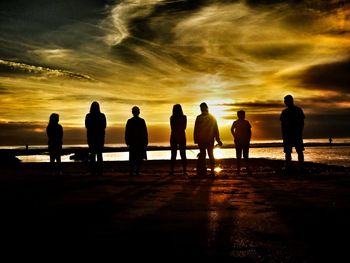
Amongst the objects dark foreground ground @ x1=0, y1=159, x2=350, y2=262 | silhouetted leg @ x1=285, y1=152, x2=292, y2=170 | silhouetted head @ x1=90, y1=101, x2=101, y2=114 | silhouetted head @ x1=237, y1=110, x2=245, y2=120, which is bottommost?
dark foreground ground @ x1=0, y1=159, x2=350, y2=262

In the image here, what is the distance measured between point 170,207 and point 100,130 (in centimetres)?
714

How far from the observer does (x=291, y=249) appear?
3357 mm

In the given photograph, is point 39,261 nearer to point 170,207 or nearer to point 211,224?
point 211,224

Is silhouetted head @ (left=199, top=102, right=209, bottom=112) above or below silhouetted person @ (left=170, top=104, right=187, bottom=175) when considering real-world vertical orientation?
above

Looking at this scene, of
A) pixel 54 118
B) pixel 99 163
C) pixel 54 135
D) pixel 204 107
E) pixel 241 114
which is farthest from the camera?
pixel 54 135

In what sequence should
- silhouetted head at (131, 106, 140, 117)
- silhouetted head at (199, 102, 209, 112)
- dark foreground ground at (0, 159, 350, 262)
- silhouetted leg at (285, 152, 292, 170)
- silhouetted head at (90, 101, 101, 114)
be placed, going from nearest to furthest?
dark foreground ground at (0, 159, 350, 262)
silhouetted head at (199, 102, 209, 112)
silhouetted head at (131, 106, 140, 117)
silhouetted head at (90, 101, 101, 114)
silhouetted leg at (285, 152, 292, 170)

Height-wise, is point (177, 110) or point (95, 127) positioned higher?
point (177, 110)

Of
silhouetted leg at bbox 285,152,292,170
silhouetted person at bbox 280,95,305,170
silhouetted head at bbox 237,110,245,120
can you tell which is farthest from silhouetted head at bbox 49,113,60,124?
silhouetted leg at bbox 285,152,292,170

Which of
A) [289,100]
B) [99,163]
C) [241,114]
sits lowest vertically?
[99,163]

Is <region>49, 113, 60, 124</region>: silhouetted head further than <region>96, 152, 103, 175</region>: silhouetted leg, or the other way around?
<region>49, 113, 60, 124</region>: silhouetted head

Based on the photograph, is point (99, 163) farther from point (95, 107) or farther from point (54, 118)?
point (54, 118)

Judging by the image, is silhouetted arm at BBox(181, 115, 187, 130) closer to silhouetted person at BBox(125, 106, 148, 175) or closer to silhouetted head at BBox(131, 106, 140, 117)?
silhouetted person at BBox(125, 106, 148, 175)

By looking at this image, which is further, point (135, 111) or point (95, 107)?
point (95, 107)

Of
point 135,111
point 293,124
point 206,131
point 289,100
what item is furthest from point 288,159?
point 135,111
